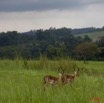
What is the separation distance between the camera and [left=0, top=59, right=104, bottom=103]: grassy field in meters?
5.45

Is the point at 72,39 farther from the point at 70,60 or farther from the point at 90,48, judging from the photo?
the point at 70,60

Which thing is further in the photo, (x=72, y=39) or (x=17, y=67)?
(x=72, y=39)

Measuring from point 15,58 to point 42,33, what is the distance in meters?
39.1

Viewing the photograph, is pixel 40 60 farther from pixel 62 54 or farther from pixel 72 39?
pixel 72 39

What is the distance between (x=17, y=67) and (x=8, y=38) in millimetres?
29656

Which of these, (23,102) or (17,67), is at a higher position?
(23,102)

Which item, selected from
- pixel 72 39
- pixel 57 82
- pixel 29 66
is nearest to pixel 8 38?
pixel 72 39

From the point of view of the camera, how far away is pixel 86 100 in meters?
5.40

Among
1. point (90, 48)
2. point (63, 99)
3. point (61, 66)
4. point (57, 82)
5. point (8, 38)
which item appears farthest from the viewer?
point (90, 48)

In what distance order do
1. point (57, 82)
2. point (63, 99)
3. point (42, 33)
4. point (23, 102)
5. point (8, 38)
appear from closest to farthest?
point (23, 102) → point (63, 99) → point (57, 82) → point (8, 38) → point (42, 33)

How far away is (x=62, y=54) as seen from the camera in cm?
1559

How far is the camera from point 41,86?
788 centimetres

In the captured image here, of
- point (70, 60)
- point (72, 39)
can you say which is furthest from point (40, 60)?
point (72, 39)

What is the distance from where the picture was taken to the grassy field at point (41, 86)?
5.45 meters
